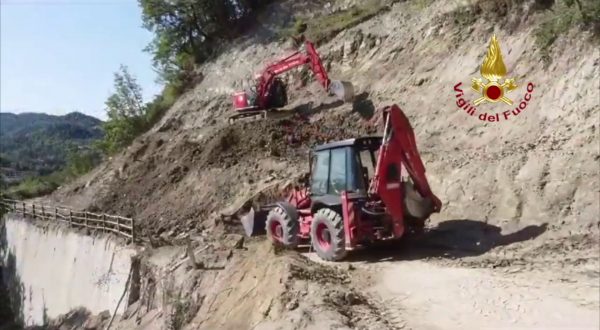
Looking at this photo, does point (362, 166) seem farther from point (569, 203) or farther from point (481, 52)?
point (481, 52)

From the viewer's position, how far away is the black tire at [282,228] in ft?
41.3

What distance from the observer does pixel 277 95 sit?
2342 cm

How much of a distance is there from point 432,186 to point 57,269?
595 inches

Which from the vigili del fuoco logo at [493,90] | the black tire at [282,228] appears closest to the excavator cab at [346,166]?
the black tire at [282,228]

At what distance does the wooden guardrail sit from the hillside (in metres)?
1.00

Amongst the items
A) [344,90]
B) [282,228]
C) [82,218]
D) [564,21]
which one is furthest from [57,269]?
[564,21]

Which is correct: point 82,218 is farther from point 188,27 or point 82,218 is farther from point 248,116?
point 188,27

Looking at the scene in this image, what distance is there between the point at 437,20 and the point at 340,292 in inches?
500

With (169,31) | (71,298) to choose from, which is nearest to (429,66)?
(71,298)

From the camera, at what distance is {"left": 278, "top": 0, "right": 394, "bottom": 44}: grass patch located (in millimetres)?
24047

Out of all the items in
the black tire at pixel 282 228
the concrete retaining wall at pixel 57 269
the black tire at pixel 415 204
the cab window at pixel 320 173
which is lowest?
the concrete retaining wall at pixel 57 269

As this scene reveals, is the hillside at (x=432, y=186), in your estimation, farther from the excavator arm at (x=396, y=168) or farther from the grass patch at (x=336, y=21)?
the excavator arm at (x=396, y=168)

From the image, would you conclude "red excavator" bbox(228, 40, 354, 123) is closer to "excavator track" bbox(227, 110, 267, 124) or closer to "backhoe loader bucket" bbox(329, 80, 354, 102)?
"excavator track" bbox(227, 110, 267, 124)

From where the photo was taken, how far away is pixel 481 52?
1645 centimetres
